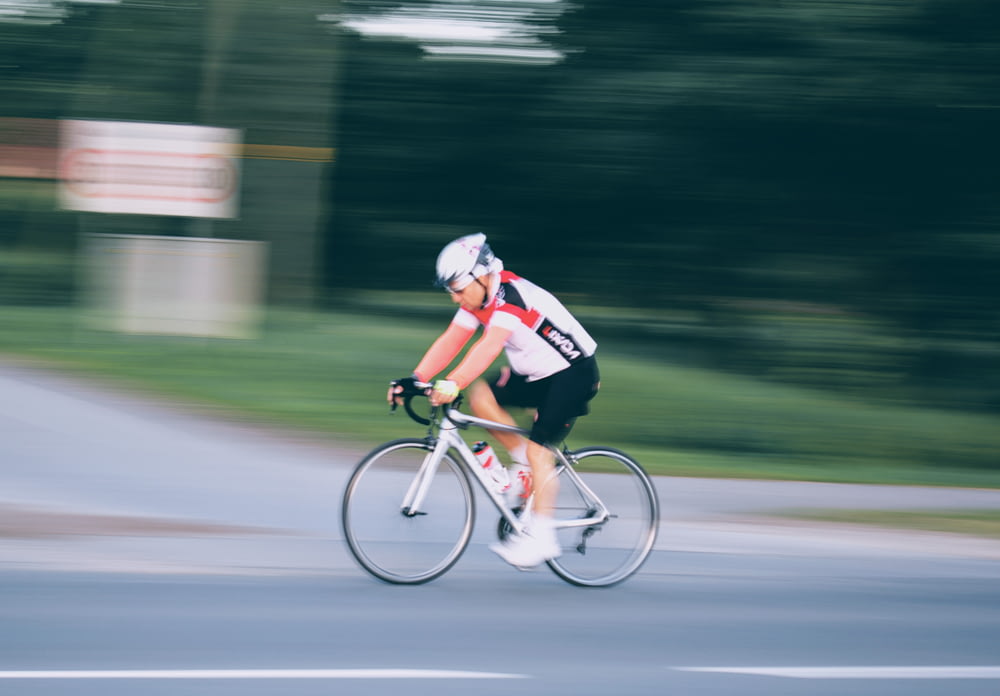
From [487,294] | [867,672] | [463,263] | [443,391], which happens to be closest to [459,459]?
[443,391]

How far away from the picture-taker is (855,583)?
5.88m

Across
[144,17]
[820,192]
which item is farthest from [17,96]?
[820,192]

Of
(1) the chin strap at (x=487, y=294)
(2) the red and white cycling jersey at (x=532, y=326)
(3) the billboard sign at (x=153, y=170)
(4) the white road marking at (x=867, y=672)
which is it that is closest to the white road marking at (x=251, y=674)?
(4) the white road marking at (x=867, y=672)

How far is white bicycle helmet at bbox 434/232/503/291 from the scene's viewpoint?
5.11m

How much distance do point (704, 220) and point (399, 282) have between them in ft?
11.6

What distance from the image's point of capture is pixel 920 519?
7359mm

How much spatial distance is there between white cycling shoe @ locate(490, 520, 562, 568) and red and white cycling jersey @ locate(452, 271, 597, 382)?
0.74 m

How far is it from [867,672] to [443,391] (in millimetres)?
2158

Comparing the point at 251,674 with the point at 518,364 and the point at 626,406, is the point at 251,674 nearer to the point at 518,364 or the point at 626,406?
the point at 518,364

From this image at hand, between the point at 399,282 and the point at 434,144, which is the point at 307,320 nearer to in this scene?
the point at 399,282

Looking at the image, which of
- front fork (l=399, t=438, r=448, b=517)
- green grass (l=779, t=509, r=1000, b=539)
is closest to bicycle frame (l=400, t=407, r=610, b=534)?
front fork (l=399, t=438, r=448, b=517)

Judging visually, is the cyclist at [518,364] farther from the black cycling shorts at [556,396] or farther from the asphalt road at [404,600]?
the asphalt road at [404,600]

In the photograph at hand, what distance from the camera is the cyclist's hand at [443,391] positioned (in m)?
5.17

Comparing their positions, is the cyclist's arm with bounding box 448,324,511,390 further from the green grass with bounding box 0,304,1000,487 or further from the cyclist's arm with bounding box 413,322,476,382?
the green grass with bounding box 0,304,1000,487
